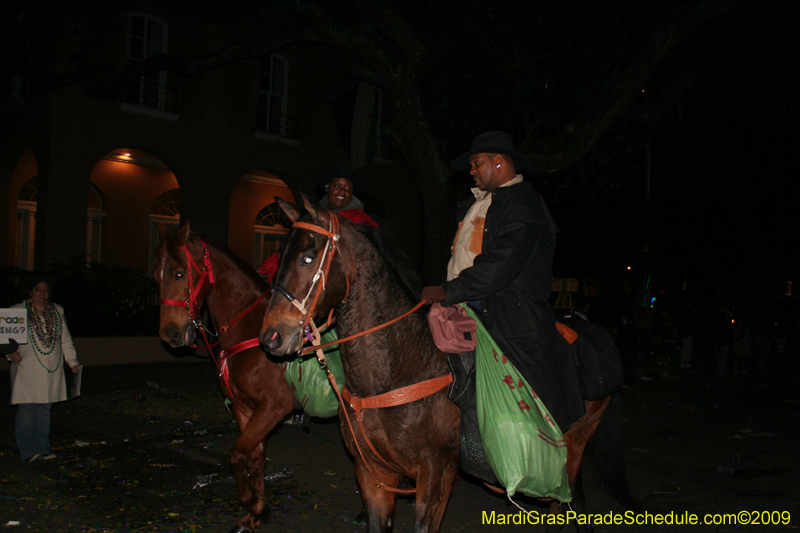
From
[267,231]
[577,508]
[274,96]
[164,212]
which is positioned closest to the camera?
[577,508]

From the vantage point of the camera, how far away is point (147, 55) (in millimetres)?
15867

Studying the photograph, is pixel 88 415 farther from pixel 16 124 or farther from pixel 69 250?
pixel 16 124

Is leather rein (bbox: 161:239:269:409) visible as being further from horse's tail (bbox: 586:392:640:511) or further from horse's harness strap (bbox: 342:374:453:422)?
horse's tail (bbox: 586:392:640:511)

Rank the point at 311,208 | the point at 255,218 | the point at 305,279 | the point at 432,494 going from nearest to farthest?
the point at 305,279 < the point at 311,208 < the point at 432,494 < the point at 255,218

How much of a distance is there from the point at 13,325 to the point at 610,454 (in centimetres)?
598

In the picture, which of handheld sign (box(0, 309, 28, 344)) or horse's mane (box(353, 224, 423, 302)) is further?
handheld sign (box(0, 309, 28, 344))

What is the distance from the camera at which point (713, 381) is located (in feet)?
49.9

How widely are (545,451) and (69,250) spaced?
13.8m

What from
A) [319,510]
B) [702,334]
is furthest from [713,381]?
[319,510]

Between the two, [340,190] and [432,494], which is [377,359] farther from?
[340,190]

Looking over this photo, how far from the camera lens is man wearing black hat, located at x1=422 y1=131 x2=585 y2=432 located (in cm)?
342

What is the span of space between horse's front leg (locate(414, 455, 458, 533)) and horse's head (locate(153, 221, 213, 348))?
8.92 ft

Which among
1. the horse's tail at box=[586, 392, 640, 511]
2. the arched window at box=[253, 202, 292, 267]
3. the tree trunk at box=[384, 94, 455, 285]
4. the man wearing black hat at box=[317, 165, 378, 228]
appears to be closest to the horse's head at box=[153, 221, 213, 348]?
the man wearing black hat at box=[317, 165, 378, 228]

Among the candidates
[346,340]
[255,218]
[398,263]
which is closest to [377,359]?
[346,340]
